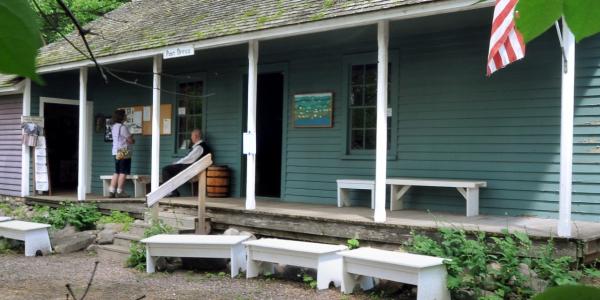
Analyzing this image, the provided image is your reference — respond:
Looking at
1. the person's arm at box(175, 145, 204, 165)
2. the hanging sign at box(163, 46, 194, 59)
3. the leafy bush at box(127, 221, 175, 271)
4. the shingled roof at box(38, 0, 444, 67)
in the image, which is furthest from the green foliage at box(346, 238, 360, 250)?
the person's arm at box(175, 145, 204, 165)

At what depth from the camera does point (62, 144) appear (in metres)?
16.0

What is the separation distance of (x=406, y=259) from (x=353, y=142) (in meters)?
3.75

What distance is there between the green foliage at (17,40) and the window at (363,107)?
8.76m

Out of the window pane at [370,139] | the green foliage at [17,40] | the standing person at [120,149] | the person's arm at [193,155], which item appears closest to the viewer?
the green foliage at [17,40]

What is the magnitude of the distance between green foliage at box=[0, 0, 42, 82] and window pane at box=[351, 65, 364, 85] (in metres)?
9.01

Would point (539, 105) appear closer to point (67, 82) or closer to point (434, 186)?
point (434, 186)

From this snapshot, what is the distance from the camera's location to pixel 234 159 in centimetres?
1119

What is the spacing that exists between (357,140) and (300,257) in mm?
3065

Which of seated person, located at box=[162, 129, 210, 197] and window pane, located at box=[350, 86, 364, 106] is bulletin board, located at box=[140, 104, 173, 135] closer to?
seated person, located at box=[162, 129, 210, 197]

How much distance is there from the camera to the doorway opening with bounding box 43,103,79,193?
1558 centimetres

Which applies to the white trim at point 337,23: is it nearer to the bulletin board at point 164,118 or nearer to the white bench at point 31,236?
the bulletin board at point 164,118

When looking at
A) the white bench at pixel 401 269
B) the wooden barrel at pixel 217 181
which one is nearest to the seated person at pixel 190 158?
the wooden barrel at pixel 217 181

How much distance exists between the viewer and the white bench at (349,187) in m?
8.78

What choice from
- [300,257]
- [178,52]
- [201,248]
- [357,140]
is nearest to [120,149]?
[178,52]
